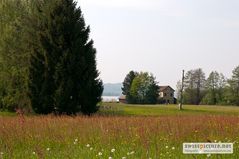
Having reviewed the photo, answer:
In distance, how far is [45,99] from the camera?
31594 millimetres

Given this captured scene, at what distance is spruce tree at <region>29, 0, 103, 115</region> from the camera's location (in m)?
31.5

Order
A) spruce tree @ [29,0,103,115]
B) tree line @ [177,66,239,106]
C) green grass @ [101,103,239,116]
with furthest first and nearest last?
tree line @ [177,66,239,106]
green grass @ [101,103,239,116]
spruce tree @ [29,0,103,115]

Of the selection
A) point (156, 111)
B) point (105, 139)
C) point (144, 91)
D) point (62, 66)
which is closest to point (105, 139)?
point (105, 139)

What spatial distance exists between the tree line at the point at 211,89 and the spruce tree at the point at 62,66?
73570mm

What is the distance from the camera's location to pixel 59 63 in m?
31.5

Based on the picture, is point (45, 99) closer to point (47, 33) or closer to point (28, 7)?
point (47, 33)

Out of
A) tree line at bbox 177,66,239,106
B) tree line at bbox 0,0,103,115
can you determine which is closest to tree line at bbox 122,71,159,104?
tree line at bbox 177,66,239,106

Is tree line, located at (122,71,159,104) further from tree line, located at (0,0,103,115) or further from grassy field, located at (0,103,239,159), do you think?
grassy field, located at (0,103,239,159)

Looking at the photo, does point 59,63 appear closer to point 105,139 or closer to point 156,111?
point 105,139

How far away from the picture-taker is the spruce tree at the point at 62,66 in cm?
3150

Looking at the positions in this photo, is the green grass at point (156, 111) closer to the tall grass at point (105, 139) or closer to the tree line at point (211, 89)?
the tall grass at point (105, 139)

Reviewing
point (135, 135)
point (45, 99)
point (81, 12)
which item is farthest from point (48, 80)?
point (135, 135)

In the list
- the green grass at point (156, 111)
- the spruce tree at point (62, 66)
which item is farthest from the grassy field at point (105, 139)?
the green grass at point (156, 111)

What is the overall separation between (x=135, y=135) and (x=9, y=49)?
2787cm
